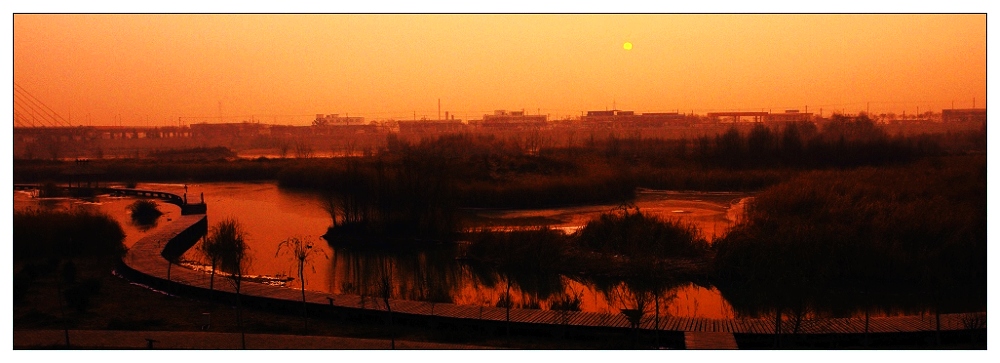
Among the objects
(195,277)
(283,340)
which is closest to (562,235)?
(195,277)

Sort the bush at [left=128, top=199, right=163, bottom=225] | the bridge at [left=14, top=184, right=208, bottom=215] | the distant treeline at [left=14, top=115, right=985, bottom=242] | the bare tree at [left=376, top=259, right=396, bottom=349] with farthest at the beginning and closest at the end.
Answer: the bridge at [left=14, top=184, right=208, bottom=215] < the bush at [left=128, top=199, right=163, bottom=225] < the distant treeline at [left=14, top=115, right=985, bottom=242] < the bare tree at [left=376, top=259, right=396, bottom=349]

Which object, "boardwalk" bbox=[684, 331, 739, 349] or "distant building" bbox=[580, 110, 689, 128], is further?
"distant building" bbox=[580, 110, 689, 128]

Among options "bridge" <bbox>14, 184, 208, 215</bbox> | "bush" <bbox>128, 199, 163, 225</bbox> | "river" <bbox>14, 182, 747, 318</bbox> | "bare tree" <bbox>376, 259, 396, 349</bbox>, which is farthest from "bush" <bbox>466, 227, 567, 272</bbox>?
"bridge" <bbox>14, 184, 208, 215</bbox>

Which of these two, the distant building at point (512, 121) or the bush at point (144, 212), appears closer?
the bush at point (144, 212)

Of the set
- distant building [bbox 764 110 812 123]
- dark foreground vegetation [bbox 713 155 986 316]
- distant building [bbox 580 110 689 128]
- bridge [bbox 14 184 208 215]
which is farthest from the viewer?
distant building [bbox 580 110 689 128]

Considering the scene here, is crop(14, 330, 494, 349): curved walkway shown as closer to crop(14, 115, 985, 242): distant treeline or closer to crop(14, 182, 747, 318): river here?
crop(14, 182, 747, 318): river

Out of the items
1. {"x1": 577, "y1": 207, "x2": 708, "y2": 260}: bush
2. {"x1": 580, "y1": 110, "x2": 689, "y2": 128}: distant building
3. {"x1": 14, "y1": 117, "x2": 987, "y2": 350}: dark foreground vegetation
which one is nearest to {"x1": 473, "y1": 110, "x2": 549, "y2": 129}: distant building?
{"x1": 580, "y1": 110, "x2": 689, "y2": 128}: distant building

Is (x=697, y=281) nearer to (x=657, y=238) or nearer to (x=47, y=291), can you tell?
(x=657, y=238)

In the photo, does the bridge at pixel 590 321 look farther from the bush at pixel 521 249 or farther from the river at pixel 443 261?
the bush at pixel 521 249

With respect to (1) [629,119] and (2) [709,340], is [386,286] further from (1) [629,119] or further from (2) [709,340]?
(1) [629,119]

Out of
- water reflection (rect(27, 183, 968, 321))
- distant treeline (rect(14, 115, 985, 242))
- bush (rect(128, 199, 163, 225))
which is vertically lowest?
water reflection (rect(27, 183, 968, 321))

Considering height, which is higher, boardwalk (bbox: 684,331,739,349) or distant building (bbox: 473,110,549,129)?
distant building (bbox: 473,110,549,129)

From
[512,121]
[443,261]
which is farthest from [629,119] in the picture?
[443,261]

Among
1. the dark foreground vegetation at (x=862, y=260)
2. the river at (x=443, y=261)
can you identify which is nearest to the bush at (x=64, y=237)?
the river at (x=443, y=261)
